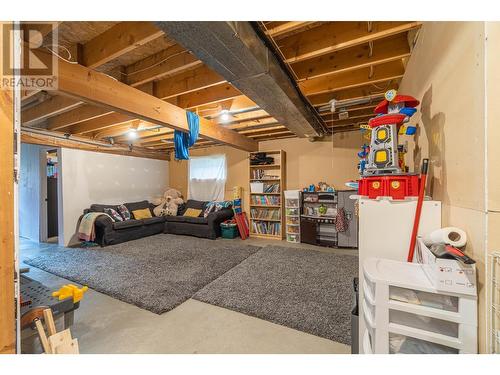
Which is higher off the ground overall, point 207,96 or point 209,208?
point 207,96

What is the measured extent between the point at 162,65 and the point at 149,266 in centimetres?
266

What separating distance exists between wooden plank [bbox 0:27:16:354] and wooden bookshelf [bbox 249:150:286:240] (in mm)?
4364

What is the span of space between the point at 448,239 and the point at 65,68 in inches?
114

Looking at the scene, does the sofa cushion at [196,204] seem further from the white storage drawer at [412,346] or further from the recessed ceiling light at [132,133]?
the white storage drawer at [412,346]

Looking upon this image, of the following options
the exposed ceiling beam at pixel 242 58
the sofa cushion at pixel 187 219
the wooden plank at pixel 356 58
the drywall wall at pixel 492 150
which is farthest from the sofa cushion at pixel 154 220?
the drywall wall at pixel 492 150

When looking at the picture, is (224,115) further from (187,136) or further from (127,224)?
(127,224)

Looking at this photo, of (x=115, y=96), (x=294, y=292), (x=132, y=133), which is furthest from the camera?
(x=132, y=133)

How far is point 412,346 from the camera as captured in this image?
0.90 metres

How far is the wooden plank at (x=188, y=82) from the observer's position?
225cm

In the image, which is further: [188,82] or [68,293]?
[188,82]

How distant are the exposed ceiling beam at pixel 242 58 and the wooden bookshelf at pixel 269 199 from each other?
8.70 feet

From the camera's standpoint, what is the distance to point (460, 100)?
954 millimetres

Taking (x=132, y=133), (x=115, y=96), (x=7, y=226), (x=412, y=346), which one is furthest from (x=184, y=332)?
(x=132, y=133)
